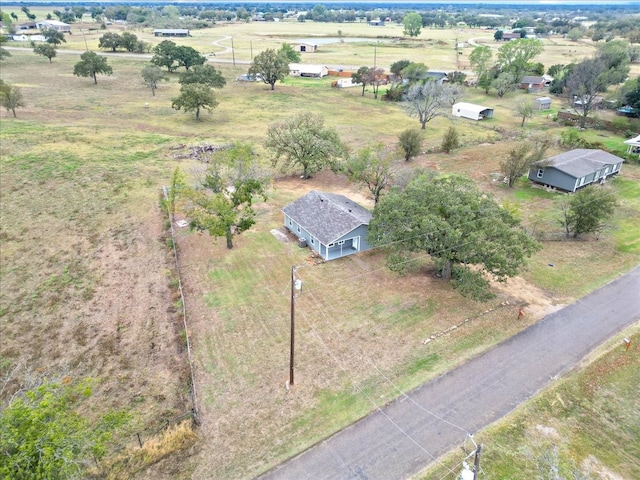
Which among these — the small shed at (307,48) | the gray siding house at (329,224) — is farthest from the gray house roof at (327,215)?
the small shed at (307,48)

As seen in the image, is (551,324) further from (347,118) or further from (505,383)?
→ (347,118)

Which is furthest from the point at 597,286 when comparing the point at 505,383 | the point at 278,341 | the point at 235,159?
the point at 235,159

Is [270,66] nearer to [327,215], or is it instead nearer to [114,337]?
[327,215]

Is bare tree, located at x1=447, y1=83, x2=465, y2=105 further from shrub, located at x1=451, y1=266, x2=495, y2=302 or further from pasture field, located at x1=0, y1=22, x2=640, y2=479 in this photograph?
shrub, located at x1=451, y1=266, x2=495, y2=302

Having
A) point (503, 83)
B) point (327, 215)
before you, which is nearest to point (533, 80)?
point (503, 83)

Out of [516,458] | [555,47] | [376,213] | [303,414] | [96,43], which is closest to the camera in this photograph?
[516,458]

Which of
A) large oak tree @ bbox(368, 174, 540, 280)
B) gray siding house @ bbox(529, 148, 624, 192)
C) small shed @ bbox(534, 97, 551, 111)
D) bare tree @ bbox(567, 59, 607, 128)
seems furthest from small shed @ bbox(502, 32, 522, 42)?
large oak tree @ bbox(368, 174, 540, 280)

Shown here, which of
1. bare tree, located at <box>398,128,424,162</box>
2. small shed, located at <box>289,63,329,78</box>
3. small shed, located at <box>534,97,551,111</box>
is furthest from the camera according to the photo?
small shed, located at <box>289,63,329,78</box>
